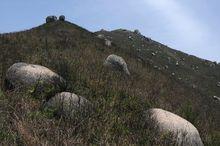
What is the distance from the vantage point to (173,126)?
1171cm

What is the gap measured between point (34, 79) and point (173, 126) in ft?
13.2

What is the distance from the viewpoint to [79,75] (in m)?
A: 16.1

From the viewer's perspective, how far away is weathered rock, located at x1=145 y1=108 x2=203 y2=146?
437 inches

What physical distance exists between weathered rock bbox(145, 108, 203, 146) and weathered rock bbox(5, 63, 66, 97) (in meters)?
2.79

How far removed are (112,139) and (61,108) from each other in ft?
6.49

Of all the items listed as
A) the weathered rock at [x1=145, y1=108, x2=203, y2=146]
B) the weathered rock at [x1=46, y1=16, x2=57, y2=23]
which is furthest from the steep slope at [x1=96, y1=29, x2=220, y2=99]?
the weathered rock at [x1=145, y1=108, x2=203, y2=146]

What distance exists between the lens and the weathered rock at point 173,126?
11112 millimetres

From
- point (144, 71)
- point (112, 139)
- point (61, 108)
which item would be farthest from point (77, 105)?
point (144, 71)

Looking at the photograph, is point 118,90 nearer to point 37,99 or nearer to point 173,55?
point 37,99

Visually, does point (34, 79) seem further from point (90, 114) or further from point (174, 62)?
point (174, 62)

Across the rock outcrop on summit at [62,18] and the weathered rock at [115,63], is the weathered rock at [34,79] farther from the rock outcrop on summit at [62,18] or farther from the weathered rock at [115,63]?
the rock outcrop on summit at [62,18]

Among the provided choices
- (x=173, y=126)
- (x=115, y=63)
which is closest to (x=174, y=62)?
(x=115, y=63)

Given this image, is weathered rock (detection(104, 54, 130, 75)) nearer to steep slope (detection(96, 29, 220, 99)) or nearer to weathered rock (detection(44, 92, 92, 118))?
weathered rock (detection(44, 92, 92, 118))

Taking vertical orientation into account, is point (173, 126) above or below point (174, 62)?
below
